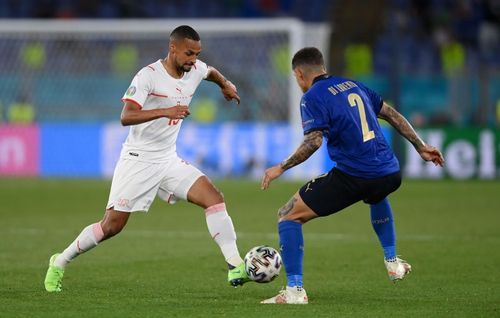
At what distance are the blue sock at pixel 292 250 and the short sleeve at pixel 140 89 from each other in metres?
1.62

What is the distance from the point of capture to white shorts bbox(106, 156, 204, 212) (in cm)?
997

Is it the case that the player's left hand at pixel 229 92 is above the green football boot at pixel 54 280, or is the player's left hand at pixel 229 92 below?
above

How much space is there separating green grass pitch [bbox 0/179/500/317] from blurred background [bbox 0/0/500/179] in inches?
115

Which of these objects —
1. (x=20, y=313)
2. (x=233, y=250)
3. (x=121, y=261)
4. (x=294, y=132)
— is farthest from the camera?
(x=294, y=132)

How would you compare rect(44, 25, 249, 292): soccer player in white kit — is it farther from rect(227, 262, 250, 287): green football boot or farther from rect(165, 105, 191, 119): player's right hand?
rect(165, 105, 191, 119): player's right hand

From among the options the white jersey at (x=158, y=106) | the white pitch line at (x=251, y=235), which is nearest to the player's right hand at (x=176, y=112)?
the white jersey at (x=158, y=106)

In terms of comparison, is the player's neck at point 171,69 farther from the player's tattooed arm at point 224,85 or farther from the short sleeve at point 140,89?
the player's tattooed arm at point 224,85

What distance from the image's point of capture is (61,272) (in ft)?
32.6

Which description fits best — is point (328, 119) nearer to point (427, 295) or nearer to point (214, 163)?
point (427, 295)

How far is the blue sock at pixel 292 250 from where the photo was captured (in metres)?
9.01

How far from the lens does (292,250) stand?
9.05m

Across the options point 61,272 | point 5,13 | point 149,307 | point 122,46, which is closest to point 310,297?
point 149,307

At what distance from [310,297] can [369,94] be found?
1755mm

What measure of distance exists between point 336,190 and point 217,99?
1719cm
